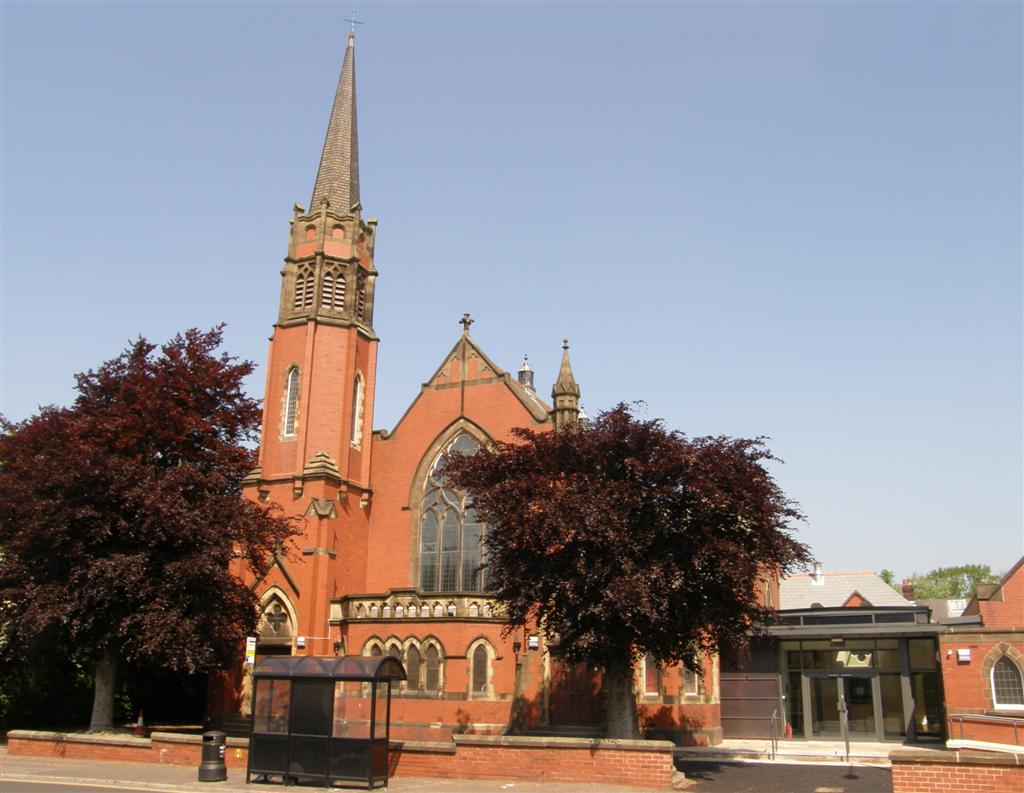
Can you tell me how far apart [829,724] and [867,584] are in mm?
23890

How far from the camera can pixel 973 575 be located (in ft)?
347

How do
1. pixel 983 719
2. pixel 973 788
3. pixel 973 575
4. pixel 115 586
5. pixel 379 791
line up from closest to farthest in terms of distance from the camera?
1. pixel 973 788
2. pixel 379 791
3. pixel 983 719
4. pixel 115 586
5. pixel 973 575

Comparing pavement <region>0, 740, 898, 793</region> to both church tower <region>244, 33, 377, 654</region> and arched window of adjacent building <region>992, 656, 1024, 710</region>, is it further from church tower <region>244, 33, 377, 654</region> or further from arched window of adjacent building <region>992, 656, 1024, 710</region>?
church tower <region>244, 33, 377, 654</region>

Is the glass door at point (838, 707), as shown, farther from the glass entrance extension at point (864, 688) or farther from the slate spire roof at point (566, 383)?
the slate spire roof at point (566, 383)

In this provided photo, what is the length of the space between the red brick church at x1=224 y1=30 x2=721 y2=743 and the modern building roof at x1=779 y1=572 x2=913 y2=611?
2322cm

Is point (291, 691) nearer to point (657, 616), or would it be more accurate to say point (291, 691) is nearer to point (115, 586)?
point (657, 616)

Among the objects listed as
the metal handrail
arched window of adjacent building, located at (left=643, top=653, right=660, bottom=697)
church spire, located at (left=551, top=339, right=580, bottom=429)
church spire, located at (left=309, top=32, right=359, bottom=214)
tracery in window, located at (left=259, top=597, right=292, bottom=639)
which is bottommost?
the metal handrail

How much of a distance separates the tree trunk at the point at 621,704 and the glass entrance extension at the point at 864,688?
33.7 feet

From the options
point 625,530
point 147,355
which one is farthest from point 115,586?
point 625,530

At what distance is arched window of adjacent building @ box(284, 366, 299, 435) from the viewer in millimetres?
34281

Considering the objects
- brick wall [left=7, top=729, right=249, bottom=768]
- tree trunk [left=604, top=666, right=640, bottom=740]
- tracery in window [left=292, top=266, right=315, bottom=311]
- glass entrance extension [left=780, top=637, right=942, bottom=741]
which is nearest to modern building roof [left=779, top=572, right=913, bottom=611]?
glass entrance extension [left=780, top=637, right=942, bottom=741]

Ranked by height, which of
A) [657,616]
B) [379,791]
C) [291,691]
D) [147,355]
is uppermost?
[147,355]

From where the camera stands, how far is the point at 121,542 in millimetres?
26062

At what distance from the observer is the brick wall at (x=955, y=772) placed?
14.4 m
